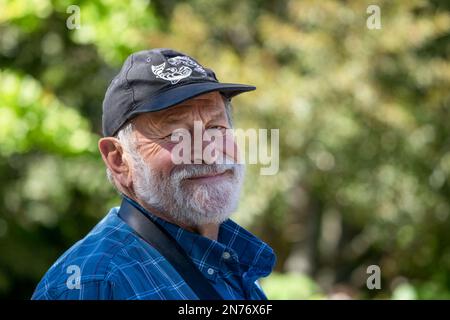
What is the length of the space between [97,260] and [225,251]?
0.43 metres

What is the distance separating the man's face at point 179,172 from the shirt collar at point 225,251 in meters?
0.05

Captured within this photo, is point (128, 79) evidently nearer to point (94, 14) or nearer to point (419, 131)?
point (94, 14)

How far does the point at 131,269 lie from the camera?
190cm

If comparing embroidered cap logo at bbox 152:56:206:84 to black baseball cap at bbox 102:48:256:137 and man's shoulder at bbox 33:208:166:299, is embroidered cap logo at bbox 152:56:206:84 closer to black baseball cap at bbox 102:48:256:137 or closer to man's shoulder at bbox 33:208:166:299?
black baseball cap at bbox 102:48:256:137

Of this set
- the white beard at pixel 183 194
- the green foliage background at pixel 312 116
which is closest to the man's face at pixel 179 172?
the white beard at pixel 183 194

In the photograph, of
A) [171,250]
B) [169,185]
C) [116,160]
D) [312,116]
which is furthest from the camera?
[312,116]

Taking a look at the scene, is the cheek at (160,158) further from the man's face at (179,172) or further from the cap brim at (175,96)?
the cap brim at (175,96)

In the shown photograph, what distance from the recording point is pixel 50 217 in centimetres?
1238

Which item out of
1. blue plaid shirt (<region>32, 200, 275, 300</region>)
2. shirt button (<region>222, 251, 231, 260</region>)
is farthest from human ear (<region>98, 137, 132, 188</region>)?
shirt button (<region>222, 251, 231, 260</region>)

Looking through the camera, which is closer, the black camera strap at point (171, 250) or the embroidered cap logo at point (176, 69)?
the black camera strap at point (171, 250)

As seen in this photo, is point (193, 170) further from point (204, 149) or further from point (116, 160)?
point (116, 160)

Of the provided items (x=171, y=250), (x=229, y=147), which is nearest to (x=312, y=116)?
(x=229, y=147)

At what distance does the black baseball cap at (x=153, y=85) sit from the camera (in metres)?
2.06
